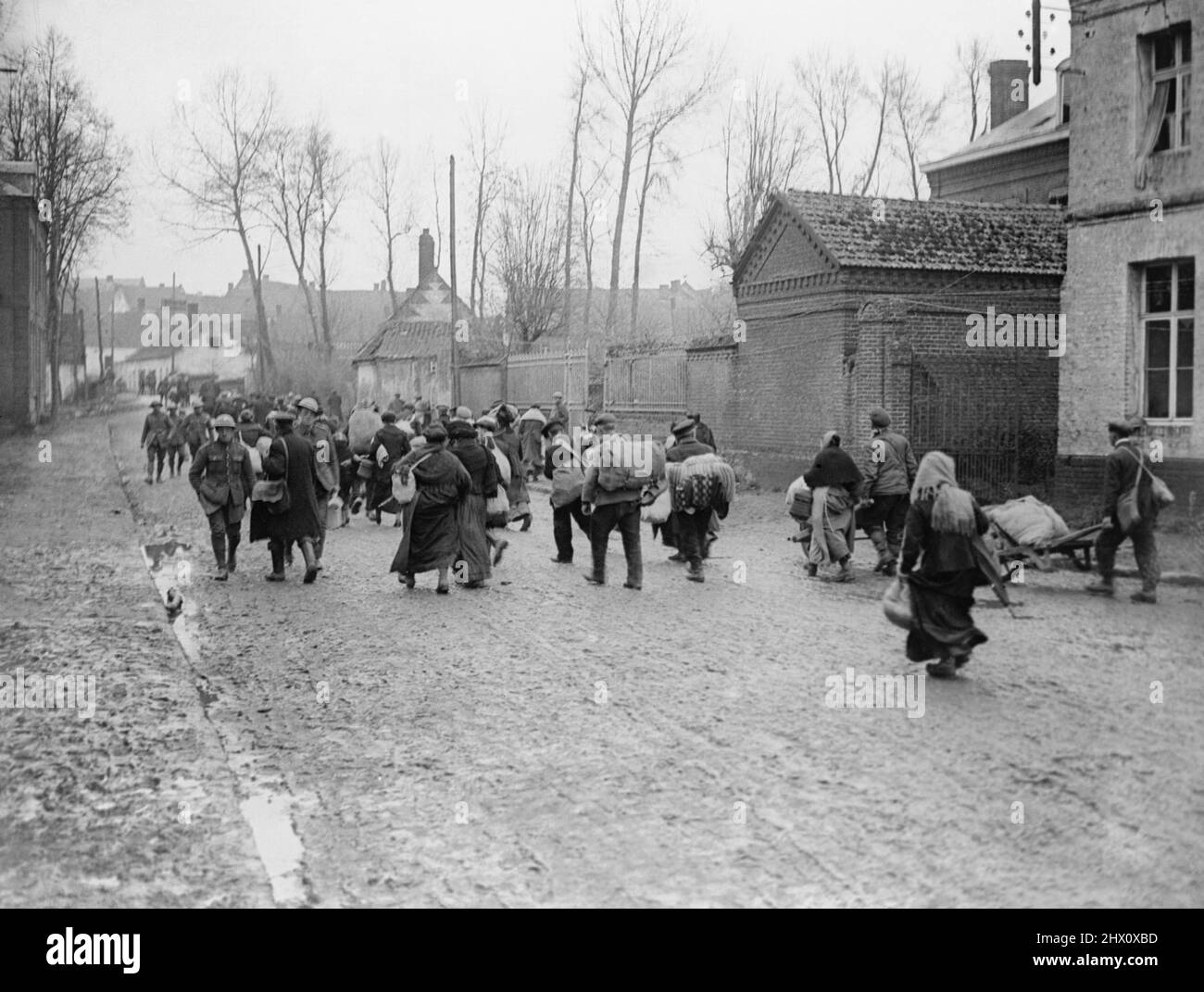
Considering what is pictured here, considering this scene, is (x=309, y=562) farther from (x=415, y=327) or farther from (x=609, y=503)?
(x=415, y=327)

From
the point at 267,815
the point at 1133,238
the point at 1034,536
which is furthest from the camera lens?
the point at 1133,238

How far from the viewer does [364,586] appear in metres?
13.7

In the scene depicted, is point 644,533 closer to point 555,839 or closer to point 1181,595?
point 1181,595

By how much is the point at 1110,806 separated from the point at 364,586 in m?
9.05

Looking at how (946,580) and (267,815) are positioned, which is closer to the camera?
(267,815)

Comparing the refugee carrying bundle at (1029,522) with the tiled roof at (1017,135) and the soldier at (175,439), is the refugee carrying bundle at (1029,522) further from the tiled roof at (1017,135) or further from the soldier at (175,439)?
the tiled roof at (1017,135)

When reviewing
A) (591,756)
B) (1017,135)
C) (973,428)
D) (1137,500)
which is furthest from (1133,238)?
(1017,135)

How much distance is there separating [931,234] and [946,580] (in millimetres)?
17813

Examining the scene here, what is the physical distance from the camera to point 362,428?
21266 millimetres

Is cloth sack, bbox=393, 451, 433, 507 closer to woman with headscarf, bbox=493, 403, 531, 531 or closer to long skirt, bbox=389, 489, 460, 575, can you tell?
long skirt, bbox=389, 489, 460, 575

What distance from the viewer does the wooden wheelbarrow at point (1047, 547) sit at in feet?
44.3

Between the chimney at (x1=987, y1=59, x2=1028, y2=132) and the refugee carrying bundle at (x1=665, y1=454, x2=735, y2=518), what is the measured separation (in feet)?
100
